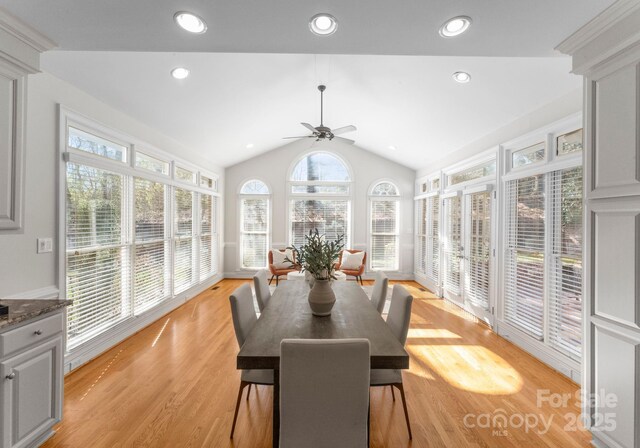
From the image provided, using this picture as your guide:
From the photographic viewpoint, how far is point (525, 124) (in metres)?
3.30

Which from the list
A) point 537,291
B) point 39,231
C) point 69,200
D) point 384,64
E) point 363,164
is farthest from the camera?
point 363,164

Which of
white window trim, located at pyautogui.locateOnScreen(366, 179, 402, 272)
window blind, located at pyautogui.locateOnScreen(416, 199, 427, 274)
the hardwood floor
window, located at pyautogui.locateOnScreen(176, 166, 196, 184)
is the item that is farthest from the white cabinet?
window blind, located at pyautogui.locateOnScreen(416, 199, 427, 274)

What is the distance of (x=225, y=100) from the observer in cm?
390

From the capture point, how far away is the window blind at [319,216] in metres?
6.98

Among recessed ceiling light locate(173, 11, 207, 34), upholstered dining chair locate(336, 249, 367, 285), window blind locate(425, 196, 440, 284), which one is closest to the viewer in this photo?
recessed ceiling light locate(173, 11, 207, 34)

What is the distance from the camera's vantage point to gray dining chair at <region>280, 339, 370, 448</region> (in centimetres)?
131

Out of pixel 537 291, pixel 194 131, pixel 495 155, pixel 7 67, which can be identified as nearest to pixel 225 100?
pixel 194 131

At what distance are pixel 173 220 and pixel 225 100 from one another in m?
2.02

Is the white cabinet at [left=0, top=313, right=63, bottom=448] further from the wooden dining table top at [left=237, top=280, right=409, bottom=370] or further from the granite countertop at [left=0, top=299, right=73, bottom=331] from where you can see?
the wooden dining table top at [left=237, top=280, right=409, bottom=370]

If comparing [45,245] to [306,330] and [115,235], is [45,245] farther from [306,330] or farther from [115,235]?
[306,330]

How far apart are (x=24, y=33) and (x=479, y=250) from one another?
16.5 feet

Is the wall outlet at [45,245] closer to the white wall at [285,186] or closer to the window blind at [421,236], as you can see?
the white wall at [285,186]

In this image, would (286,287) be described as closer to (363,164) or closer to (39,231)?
(39,231)

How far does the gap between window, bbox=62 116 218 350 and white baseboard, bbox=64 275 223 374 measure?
7 cm
